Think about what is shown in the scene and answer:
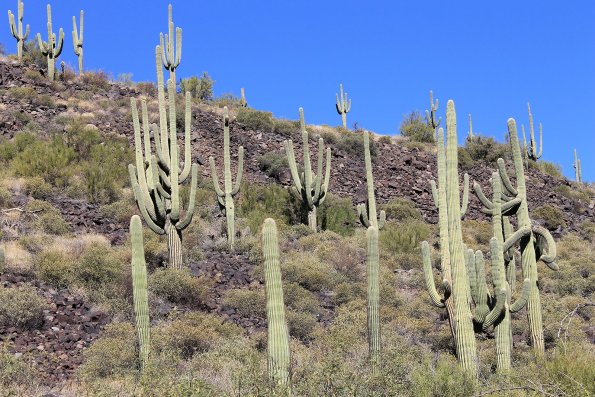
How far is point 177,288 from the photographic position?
41.4 feet

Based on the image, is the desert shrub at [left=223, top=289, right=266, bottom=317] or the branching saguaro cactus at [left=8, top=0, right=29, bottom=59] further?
the branching saguaro cactus at [left=8, top=0, right=29, bottom=59]

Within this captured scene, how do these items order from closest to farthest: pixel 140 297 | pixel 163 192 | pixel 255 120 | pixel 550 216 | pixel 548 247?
pixel 140 297 < pixel 548 247 < pixel 163 192 < pixel 550 216 < pixel 255 120

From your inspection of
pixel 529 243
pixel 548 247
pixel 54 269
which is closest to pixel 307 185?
pixel 54 269

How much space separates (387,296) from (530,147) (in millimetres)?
20959

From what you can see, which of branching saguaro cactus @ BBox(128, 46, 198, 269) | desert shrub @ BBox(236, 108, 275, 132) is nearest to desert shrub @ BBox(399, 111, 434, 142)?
desert shrub @ BBox(236, 108, 275, 132)

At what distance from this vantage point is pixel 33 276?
12438mm

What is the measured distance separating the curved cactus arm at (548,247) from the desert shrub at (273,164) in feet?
49.9

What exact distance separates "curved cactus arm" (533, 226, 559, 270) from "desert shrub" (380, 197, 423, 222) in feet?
41.1

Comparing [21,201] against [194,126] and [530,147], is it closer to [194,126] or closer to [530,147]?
[194,126]

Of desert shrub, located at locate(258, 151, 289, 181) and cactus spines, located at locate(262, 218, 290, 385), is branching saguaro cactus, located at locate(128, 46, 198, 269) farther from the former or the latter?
desert shrub, located at locate(258, 151, 289, 181)

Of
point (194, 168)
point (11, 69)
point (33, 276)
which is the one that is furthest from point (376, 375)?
point (11, 69)

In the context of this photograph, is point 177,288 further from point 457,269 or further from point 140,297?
point 457,269

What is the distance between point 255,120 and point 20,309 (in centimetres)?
2004

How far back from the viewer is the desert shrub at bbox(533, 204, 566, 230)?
81.5ft
